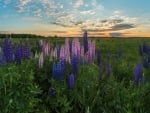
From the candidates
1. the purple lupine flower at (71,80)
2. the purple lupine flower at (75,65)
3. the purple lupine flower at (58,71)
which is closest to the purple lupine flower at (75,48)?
the purple lupine flower at (75,65)

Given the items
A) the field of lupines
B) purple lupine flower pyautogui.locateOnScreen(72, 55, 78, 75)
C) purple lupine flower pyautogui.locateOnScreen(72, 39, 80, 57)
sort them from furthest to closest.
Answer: purple lupine flower pyautogui.locateOnScreen(72, 39, 80, 57) < purple lupine flower pyautogui.locateOnScreen(72, 55, 78, 75) < the field of lupines

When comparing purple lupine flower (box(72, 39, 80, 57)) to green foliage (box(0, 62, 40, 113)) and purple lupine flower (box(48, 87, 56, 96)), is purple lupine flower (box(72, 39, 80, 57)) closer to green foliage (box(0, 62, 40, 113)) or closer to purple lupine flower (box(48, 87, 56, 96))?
purple lupine flower (box(48, 87, 56, 96))

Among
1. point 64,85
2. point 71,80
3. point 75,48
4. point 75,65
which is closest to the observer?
point 71,80

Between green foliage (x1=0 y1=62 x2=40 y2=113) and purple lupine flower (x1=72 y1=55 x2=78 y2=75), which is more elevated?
purple lupine flower (x1=72 y1=55 x2=78 y2=75)

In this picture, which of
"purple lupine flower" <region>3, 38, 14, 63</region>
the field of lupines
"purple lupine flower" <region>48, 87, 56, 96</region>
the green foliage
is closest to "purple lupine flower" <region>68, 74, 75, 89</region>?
the field of lupines

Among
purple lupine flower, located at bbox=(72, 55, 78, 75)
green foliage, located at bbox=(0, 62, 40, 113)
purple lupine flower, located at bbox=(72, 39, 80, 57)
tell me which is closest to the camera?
green foliage, located at bbox=(0, 62, 40, 113)

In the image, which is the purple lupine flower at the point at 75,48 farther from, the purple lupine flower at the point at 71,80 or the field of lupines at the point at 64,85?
the purple lupine flower at the point at 71,80

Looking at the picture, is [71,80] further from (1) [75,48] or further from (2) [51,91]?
(1) [75,48]

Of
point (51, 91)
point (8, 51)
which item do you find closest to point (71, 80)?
point (51, 91)

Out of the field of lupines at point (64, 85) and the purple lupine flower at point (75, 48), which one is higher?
the purple lupine flower at point (75, 48)

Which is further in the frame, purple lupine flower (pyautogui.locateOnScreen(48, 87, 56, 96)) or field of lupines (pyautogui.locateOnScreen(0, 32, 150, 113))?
purple lupine flower (pyautogui.locateOnScreen(48, 87, 56, 96))

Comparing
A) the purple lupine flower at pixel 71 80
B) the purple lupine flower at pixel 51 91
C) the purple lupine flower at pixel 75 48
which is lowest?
the purple lupine flower at pixel 51 91

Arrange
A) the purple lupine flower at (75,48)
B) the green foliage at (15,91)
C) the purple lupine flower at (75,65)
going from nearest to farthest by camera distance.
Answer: the green foliage at (15,91) → the purple lupine flower at (75,65) → the purple lupine flower at (75,48)

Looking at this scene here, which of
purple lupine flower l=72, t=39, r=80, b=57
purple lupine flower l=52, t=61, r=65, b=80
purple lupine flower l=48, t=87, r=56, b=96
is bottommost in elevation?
purple lupine flower l=48, t=87, r=56, b=96
